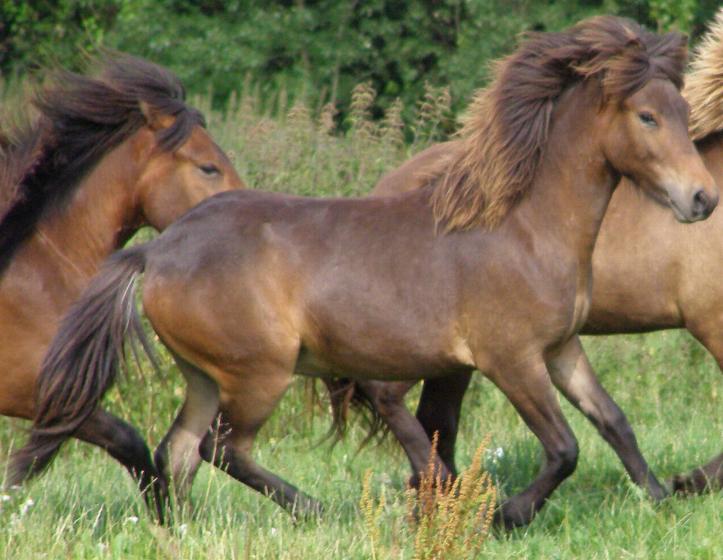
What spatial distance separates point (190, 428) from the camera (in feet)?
18.9

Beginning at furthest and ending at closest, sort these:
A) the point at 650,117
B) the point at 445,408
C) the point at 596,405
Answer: the point at 445,408 → the point at 596,405 → the point at 650,117

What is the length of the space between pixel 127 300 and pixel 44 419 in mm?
590

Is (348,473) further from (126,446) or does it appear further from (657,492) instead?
(657,492)

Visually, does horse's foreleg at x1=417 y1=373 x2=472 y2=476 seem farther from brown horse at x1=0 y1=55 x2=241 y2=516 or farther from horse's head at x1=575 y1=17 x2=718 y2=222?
horse's head at x1=575 y1=17 x2=718 y2=222

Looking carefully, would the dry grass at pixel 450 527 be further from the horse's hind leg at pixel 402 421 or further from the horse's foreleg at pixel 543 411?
the horse's hind leg at pixel 402 421

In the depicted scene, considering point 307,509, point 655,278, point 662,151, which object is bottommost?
point 307,509

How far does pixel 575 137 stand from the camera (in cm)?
539

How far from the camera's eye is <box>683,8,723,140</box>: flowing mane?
6258 millimetres

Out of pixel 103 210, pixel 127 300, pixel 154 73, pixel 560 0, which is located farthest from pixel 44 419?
pixel 560 0

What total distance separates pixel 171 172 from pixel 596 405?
7.14ft

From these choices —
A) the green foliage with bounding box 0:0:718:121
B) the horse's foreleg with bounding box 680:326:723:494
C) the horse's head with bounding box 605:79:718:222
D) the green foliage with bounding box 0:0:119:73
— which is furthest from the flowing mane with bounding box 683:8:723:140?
the green foliage with bounding box 0:0:119:73

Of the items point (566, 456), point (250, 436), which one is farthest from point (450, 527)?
point (250, 436)

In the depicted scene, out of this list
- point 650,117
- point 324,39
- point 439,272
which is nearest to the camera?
point 650,117

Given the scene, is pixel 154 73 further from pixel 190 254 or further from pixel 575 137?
pixel 575 137
